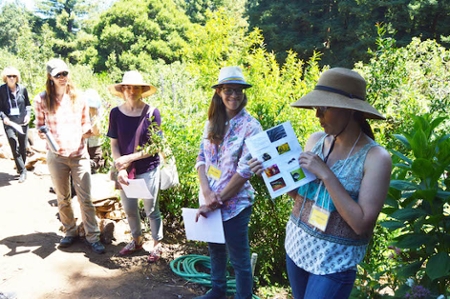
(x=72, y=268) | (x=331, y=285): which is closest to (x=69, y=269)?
(x=72, y=268)

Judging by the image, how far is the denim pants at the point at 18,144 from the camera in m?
5.76

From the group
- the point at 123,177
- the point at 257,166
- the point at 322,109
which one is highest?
the point at 322,109

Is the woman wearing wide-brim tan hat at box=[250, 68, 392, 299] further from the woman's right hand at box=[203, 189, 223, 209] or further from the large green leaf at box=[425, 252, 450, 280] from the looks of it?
the woman's right hand at box=[203, 189, 223, 209]

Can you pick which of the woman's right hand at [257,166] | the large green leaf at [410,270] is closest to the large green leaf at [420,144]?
the large green leaf at [410,270]

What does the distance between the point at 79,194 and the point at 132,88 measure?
123 cm

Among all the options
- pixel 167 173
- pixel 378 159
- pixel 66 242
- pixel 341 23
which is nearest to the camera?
pixel 378 159

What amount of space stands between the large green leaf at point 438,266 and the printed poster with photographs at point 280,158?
68cm

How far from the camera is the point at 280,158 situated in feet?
5.66

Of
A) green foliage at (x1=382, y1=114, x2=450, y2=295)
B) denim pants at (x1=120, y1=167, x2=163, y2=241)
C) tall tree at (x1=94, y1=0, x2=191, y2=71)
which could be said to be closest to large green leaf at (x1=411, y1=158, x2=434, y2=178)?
green foliage at (x1=382, y1=114, x2=450, y2=295)

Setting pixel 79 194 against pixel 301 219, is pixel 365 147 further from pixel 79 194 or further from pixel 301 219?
pixel 79 194

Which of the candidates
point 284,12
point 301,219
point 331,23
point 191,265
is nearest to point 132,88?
point 191,265

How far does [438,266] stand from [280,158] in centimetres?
86

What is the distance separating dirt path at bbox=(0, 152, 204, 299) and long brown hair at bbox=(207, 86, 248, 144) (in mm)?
1463

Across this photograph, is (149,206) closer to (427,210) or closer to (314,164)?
(314,164)
